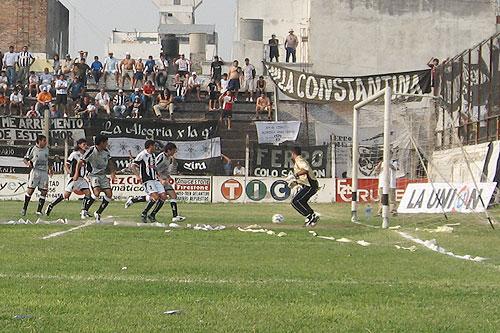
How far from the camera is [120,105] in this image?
4509cm

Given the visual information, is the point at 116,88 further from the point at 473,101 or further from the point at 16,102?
the point at 473,101

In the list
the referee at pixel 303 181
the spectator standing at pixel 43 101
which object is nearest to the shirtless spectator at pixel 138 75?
the spectator standing at pixel 43 101

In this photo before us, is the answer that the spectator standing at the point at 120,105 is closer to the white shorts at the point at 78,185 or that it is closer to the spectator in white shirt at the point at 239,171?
the spectator in white shirt at the point at 239,171

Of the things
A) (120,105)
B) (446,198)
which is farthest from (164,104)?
(446,198)

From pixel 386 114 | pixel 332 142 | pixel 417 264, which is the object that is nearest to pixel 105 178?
pixel 386 114

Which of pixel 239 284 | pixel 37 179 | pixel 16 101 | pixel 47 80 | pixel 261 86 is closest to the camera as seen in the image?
pixel 239 284

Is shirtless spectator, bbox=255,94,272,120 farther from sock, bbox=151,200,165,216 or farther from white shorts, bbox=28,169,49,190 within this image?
sock, bbox=151,200,165,216

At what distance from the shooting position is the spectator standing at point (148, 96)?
4512 centimetres

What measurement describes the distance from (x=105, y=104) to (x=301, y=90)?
29.1 feet

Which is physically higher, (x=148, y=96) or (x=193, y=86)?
(x=193, y=86)

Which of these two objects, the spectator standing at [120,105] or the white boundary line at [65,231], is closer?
the white boundary line at [65,231]

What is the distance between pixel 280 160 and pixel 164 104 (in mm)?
6720

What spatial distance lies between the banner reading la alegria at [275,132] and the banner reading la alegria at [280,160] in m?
1.31

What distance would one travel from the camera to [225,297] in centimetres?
941
